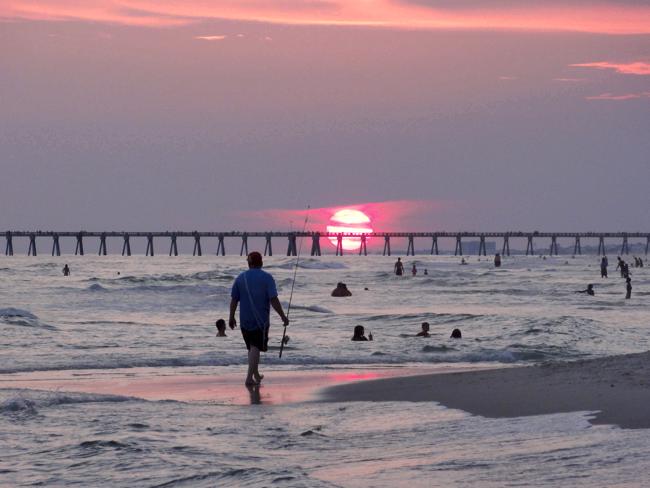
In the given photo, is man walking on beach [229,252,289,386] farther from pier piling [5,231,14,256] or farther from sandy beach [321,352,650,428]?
pier piling [5,231,14,256]

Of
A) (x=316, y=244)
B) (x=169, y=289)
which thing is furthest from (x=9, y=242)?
(x=169, y=289)

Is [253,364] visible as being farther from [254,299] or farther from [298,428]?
[298,428]

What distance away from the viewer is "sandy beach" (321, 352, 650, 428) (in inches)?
353

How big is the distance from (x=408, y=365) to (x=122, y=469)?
936cm

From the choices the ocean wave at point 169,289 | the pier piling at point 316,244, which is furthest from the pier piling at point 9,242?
the ocean wave at point 169,289

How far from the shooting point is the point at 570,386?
10484mm

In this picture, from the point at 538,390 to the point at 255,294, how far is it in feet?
10.6

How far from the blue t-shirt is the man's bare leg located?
413mm

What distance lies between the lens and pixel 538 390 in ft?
34.6

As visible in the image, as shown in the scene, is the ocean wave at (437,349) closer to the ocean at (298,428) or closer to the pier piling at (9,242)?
the ocean at (298,428)

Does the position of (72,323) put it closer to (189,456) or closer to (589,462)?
(189,456)

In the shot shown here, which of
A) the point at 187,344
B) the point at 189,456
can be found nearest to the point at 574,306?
the point at 187,344

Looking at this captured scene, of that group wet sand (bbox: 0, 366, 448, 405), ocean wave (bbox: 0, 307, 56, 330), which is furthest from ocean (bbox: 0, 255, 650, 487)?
ocean wave (bbox: 0, 307, 56, 330)

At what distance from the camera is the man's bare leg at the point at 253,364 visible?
12.5 m
